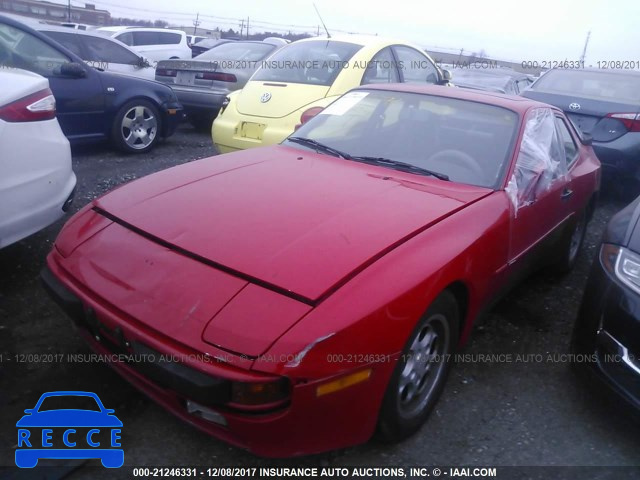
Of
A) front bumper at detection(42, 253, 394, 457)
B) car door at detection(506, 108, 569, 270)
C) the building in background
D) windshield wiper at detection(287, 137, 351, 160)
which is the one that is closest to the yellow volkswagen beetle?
windshield wiper at detection(287, 137, 351, 160)

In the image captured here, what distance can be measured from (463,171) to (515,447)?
140 cm

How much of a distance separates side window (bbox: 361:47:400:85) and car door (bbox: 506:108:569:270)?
2577mm

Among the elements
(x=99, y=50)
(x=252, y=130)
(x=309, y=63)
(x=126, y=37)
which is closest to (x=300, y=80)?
(x=309, y=63)

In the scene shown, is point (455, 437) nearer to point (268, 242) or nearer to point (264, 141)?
point (268, 242)

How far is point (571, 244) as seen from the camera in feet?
13.3

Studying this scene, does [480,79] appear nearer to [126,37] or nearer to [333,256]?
[126,37]

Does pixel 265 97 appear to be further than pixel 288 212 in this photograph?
Yes

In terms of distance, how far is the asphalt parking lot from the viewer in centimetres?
223

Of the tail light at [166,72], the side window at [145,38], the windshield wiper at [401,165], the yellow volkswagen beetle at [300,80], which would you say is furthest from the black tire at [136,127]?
the side window at [145,38]

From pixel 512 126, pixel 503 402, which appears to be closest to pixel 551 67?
pixel 512 126

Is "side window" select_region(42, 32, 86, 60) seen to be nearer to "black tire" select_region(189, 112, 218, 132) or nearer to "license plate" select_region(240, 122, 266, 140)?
"black tire" select_region(189, 112, 218, 132)

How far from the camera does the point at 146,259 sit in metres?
2.12

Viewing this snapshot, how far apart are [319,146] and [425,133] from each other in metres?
0.64

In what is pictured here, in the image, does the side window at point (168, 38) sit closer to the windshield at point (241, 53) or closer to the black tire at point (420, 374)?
the windshield at point (241, 53)
